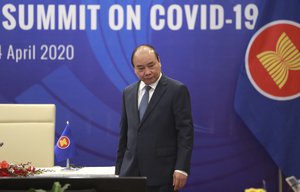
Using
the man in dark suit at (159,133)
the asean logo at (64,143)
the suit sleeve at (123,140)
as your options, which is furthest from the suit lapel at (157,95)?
the asean logo at (64,143)

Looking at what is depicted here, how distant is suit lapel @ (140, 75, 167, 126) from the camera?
→ 300 cm

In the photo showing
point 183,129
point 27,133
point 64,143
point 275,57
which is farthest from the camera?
point 275,57

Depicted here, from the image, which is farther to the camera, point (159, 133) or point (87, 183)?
point (159, 133)

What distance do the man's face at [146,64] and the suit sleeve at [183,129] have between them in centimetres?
19

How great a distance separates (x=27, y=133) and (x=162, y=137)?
1480 millimetres

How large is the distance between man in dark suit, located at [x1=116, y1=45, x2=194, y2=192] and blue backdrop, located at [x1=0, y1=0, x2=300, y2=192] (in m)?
1.83

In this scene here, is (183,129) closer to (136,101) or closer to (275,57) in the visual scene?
(136,101)

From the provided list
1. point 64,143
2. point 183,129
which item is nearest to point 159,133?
point 183,129

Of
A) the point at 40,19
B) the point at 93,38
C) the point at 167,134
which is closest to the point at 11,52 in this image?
the point at 40,19

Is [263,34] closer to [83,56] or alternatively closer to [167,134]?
[83,56]

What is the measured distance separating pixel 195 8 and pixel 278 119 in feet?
4.48

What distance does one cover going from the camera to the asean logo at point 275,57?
4.82 m

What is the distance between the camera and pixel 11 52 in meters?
4.88

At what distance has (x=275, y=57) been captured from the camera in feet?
15.8
